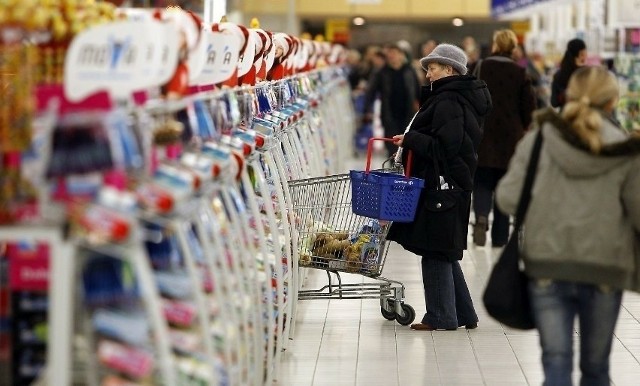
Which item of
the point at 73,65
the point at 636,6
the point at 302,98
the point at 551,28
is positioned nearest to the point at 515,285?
the point at 73,65

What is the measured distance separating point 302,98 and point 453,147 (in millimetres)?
2824

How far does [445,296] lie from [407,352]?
0.49 metres

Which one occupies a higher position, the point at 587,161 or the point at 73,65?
the point at 73,65

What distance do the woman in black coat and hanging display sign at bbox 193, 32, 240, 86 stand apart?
1.39 metres

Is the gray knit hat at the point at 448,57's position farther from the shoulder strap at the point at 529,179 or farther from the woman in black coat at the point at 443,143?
the shoulder strap at the point at 529,179

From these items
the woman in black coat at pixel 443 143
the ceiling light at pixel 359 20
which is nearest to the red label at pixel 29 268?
the woman in black coat at pixel 443 143

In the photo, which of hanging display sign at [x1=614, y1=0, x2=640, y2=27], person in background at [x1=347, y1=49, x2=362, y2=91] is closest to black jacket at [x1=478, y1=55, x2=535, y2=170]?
hanging display sign at [x1=614, y1=0, x2=640, y2=27]

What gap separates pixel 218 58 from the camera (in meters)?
5.43

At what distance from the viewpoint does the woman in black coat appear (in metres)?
6.78

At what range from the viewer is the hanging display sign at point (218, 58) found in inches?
206

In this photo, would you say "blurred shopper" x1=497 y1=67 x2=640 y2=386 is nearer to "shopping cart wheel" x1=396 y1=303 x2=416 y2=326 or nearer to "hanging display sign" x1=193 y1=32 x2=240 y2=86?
"hanging display sign" x1=193 y1=32 x2=240 y2=86

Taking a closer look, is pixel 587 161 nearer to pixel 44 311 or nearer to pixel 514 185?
pixel 514 185

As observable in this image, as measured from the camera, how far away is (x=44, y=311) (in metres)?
3.95

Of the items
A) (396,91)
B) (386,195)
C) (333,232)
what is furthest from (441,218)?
(396,91)
